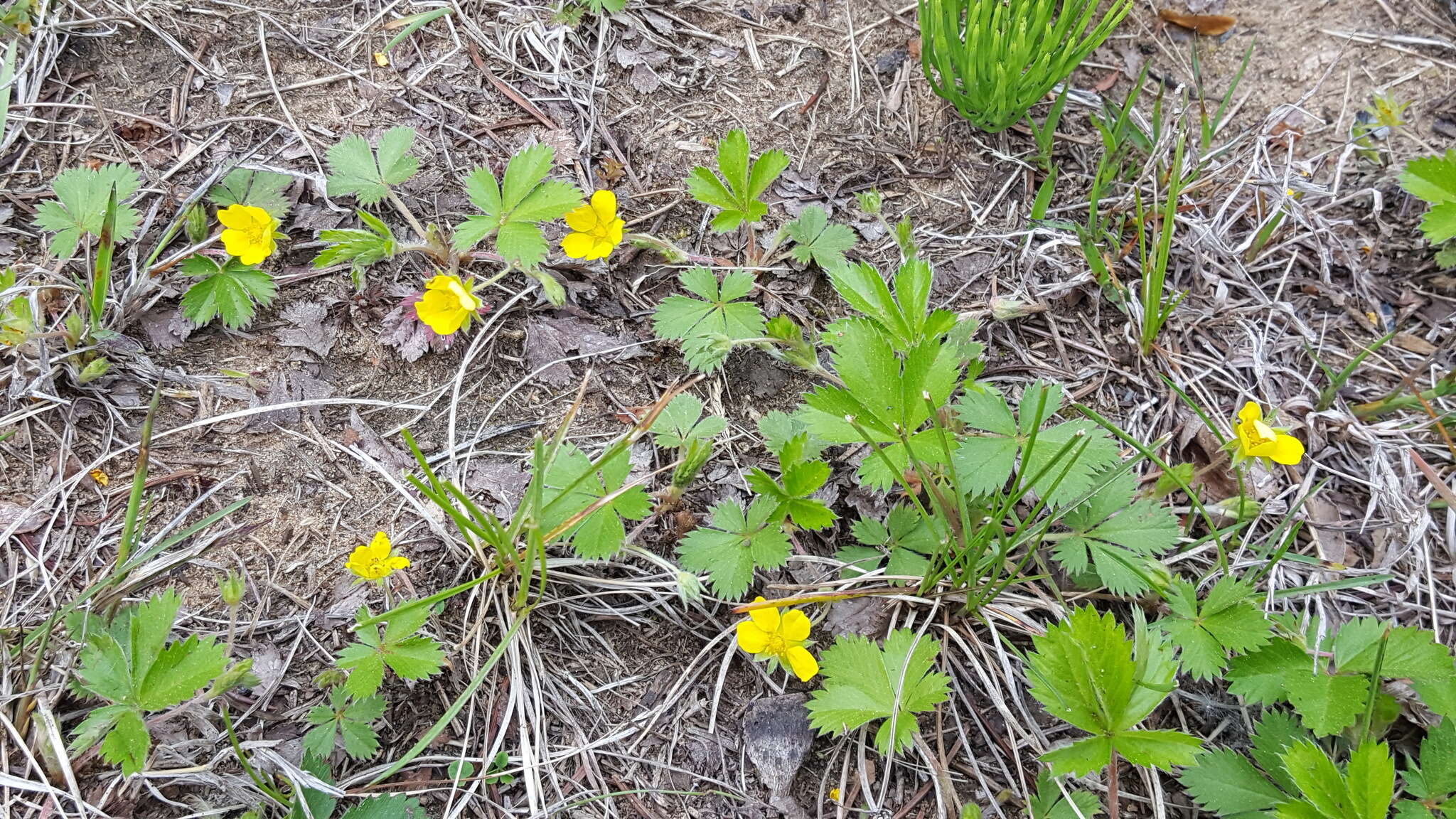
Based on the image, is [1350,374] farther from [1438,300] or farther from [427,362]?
[427,362]

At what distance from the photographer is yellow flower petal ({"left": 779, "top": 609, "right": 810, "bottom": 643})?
1.71 meters

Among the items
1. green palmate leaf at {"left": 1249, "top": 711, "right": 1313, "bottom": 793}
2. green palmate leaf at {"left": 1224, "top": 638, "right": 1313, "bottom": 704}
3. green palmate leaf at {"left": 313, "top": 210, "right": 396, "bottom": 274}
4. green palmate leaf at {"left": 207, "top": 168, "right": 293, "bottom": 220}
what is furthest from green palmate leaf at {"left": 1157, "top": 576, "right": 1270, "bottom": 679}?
green palmate leaf at {"left": 207, "top": 168, "right": 293, "bottom": 220}

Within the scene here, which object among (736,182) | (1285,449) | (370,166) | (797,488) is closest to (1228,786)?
(1285,449)

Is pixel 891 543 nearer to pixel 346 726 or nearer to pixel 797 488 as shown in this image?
pixel 797 488

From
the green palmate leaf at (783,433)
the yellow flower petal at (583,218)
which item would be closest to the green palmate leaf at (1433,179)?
the green palmate leaf at (783,433)

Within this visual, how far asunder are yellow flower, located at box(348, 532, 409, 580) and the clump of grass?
1994 millimetres

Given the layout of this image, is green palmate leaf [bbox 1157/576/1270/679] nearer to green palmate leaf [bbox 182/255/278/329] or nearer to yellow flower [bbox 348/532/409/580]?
yellow flower [bbox 348/532/409/580]

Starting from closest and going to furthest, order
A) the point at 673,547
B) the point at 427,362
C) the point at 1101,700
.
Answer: the point at 1101,700, the point at 673,547, the point at 427,362

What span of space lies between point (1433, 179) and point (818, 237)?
1650mm

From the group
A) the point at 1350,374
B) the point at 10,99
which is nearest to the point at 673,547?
the point at 1350,374

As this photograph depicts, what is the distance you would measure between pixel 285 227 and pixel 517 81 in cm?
82

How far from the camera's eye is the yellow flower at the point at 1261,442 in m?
1.79

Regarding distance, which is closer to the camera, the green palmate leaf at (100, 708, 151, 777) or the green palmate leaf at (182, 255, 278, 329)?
the green palmate leaf at (100, 708, 151, 777)

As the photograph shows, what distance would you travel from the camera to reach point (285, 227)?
2.33 meters
